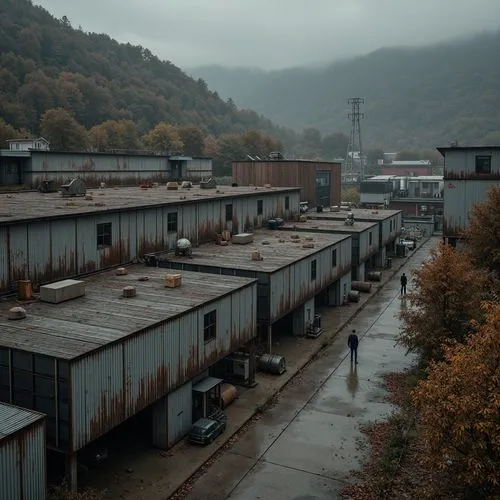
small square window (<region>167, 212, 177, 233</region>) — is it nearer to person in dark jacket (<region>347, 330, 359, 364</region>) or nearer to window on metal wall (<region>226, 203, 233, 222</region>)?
window on metal wall (<region>226, 203, 233, 222</region>)

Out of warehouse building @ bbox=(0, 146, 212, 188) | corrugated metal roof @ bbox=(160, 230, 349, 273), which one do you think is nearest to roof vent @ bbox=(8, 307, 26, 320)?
corrugated metal roof @ bbox=(160, 230, 349, 273)

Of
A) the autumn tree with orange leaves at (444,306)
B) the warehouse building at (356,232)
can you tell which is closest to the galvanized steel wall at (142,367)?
the autumn tree with orange leaves at (444,306)

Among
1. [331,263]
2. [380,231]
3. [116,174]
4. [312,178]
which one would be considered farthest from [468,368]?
[312,178]

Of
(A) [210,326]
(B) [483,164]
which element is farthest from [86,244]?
(B) [483,164]

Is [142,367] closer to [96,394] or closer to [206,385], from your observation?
[96,394]

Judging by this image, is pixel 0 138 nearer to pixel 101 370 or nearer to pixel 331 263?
pixel 331 263
